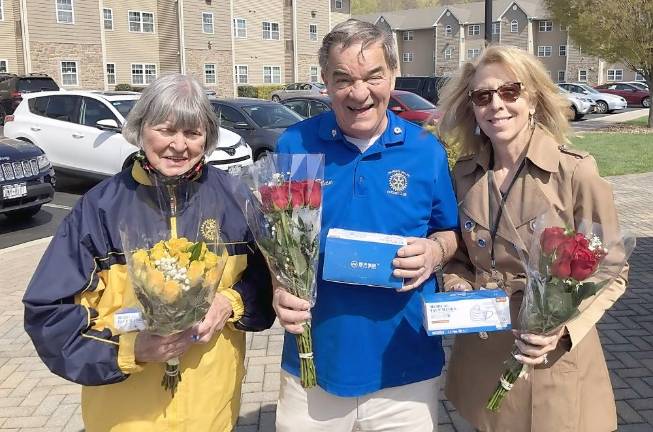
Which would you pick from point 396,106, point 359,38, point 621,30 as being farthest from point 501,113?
point 621,30

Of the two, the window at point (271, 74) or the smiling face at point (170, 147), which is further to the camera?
the window at point (271, 74)

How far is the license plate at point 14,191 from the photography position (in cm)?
855

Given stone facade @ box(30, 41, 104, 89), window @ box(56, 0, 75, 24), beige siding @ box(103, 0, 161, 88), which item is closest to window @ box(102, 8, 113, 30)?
beige siding @ box(103, 0, 161, 88)

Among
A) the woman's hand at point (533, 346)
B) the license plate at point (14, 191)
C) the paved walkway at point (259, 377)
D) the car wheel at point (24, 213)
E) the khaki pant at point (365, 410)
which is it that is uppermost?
the woman's hand at point (533, 346)

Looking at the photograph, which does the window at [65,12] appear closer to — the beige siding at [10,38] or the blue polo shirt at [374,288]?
the beige siding at [10,38]

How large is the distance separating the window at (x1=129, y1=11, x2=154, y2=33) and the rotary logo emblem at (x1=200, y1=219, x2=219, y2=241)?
40702 millimetres

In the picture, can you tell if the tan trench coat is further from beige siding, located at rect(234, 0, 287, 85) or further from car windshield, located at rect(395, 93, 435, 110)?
beige siding, located at rect(234, 0, 287, 85)

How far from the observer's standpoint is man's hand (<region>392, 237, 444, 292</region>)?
2047 millimetres

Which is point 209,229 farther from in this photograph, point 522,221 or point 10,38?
point 10,38

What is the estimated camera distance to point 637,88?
36.1 meters

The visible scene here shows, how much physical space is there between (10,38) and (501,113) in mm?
37487

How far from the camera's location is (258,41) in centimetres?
4712

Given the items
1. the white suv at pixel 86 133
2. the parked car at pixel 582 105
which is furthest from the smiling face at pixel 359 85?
the parked car at pixel 582 105

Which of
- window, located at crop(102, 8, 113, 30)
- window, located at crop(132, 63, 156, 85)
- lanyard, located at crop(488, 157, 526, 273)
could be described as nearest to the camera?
lanyard, located at crop(488, 157, 526, 273)
